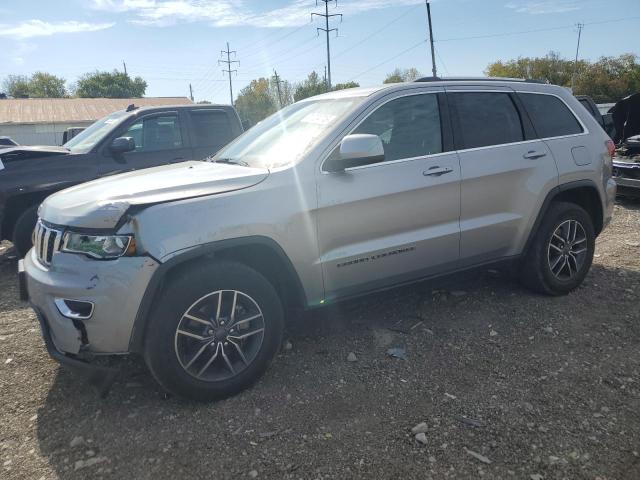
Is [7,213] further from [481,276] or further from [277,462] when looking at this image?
[481,276]

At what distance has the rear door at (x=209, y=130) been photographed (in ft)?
22.0

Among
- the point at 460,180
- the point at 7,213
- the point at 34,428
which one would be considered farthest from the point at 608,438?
the point at 7,213

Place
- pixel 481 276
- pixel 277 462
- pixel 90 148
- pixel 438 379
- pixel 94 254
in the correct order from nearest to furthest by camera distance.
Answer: pixel 277 462 < pixel 94 254 < pixel 438 379 < pixel 481 276 < pixel 90 148

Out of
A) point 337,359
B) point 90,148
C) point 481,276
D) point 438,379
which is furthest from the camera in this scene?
point 90,148

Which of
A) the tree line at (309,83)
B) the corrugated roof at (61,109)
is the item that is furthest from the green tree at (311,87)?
the corrugated roof at (61,109)

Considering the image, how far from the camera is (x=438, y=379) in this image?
3133 mm

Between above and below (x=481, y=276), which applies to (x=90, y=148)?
above

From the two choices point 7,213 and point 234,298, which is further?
point 7,213

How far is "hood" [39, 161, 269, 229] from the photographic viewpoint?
2627mm

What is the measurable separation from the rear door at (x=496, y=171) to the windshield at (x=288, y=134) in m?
1.00

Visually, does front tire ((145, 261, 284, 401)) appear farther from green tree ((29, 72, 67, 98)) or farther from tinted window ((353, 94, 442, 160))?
green tree ((29, 72, 67, 98))

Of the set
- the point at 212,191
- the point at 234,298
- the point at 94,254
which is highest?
the point at 212,191

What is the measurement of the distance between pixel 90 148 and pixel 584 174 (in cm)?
552

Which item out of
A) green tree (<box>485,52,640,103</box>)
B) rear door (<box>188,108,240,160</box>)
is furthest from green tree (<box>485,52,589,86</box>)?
rear door (<box>188,108,240,160</box>)
